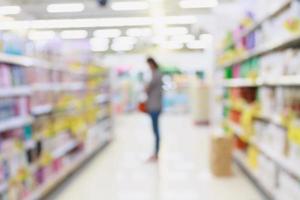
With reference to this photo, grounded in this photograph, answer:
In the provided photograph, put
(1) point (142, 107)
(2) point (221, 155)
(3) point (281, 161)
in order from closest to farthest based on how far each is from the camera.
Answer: (3) point (281, 161)
(2) point (221, 155)
(1) point (142, 107)

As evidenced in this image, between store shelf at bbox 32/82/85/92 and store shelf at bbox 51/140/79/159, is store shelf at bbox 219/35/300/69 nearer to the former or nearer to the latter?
store shelf at bbox 32/82/85/92

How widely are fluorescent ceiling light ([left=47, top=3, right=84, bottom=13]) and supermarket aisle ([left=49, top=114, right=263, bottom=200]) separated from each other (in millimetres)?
1337

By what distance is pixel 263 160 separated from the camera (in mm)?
3541

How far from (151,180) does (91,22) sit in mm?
2707

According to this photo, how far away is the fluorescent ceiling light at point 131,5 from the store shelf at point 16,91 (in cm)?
123

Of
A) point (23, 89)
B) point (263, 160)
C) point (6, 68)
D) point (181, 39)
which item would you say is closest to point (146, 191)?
point (263, 160)

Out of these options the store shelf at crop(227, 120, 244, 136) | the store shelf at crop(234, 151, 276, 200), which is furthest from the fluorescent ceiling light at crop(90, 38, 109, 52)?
the store shelf at crop(227, 120, 244, 136)

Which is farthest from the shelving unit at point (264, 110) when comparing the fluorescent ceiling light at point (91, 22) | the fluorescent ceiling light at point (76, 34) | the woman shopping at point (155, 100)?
the fluorescent ceiling light at point (76, 34)

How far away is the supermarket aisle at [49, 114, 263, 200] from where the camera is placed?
3.52 m

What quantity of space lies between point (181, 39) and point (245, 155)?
3104 millimetres

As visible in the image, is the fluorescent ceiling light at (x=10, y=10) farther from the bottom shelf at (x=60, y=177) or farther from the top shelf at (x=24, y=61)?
the bottom shelf at (x=60, y=177)

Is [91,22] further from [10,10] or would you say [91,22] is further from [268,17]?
[268,17]

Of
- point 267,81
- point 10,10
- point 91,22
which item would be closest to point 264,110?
point 267,81

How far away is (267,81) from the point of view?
332 cm
